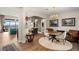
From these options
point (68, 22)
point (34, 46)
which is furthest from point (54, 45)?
point (68, 22)

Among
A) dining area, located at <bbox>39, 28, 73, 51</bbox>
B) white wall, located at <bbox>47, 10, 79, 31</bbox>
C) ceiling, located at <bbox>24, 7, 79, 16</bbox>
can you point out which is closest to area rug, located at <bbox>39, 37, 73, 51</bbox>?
dining area, located at <bbox>39, 28, 73, 51</bbox>

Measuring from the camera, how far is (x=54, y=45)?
214 cm

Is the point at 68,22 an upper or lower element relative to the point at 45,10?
lower

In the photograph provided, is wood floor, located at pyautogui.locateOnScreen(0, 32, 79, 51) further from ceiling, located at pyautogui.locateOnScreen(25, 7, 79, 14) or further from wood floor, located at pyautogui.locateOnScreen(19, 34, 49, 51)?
ceiling, located at pyautogui.locateOnScreen(25, 7, 79, 14)

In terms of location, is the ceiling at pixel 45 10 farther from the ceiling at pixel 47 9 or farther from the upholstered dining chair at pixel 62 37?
the upholstered dining chair at pixel 62 37

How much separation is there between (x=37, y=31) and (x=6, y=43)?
25.1 inches

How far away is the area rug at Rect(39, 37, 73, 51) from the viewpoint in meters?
2.14

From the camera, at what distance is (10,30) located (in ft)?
7.00

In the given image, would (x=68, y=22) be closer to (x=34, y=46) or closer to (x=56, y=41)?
(x=56, y=41)

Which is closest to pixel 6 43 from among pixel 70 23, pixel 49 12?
pixel 49 12

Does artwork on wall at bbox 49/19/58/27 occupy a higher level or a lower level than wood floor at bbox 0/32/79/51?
higher
